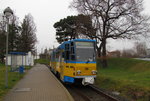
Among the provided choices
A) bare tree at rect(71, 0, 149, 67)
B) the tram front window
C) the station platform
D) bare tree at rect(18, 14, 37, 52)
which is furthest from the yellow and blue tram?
bare tree at rect(18, 14, 37, 52)

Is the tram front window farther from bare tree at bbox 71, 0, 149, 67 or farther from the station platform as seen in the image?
bare tree at bbox 71, 0, 149, 67

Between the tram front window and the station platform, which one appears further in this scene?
the tram front window

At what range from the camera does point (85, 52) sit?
10656 mm

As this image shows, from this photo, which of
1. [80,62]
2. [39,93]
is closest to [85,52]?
[80,62]

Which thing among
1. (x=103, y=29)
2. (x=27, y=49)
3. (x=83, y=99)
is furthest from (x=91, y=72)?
(x=27, y=49)

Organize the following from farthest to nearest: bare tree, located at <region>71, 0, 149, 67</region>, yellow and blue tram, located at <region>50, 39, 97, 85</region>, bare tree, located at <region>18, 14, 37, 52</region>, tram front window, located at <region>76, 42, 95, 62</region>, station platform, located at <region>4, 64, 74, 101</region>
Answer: bare tree, located at <region>18, 14, 37, 52</region> → bare tree, located at <region>71, 0, 149, 67</region> → tram front window, located at <region>76, 42, 95, 62</region> → yellow and blue tram, located at <region>50, 39, 97, 85</region> → station platform, located at <region>4, 64, 74, 101</region>

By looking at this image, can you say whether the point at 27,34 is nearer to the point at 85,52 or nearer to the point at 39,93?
the point at 85,52

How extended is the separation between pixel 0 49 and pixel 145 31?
29.5m

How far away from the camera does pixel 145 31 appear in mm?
23078

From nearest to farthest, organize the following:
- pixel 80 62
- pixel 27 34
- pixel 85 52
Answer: pixel 80 62 → pixel 85 52 → pixel 27 34

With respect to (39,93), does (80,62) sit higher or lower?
higher

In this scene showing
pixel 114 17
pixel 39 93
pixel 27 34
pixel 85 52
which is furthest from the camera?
pixel 27 34

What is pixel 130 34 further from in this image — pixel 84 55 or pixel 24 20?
pixel 24 20

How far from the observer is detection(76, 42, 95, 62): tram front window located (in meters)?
10.5
